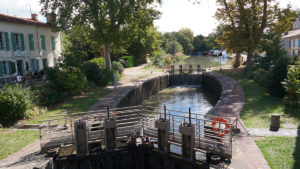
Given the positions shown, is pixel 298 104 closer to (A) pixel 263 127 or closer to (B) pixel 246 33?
(A) pixel 263 127

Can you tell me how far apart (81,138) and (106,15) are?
17975 mm

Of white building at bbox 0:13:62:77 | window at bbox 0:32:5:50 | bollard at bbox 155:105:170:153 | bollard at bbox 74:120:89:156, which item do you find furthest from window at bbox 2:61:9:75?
bollard at bbox 155:105:170:153

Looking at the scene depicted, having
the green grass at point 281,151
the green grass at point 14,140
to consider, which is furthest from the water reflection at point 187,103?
the green grass at point 14,140

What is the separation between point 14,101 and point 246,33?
25836mm

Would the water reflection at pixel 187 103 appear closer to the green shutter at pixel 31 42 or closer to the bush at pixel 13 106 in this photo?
the bush at pixel 13 106

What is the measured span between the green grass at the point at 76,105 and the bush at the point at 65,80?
30.9 inches

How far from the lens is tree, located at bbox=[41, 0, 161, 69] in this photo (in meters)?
22.6

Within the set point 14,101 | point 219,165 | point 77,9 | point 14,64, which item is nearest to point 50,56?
point 14,64

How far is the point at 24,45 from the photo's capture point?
925 inches

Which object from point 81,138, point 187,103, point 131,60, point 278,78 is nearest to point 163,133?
point 81,138

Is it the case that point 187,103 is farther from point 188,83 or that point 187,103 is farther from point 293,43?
point 293,43

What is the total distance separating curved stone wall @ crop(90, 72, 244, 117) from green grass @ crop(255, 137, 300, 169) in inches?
131

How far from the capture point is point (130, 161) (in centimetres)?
970

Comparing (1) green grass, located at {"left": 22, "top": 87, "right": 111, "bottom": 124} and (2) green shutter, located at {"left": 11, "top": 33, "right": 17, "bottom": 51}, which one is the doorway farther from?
(1) green grass, located at {"left": 22, "top": 87, "right": 111, "bottom": 124}
